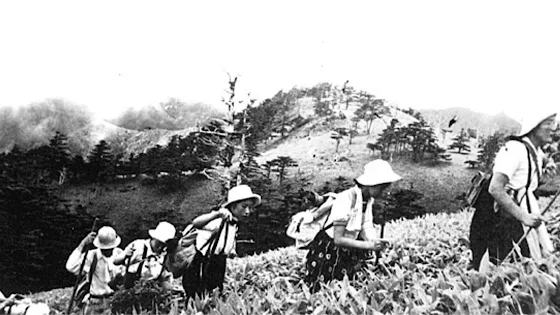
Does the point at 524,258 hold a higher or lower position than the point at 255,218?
higher

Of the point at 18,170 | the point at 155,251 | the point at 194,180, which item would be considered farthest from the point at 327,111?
the point at 155,251

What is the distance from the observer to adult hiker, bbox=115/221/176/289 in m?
5.02

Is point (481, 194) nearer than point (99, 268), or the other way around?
point (481, 194)

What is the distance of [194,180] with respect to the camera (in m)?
32.2

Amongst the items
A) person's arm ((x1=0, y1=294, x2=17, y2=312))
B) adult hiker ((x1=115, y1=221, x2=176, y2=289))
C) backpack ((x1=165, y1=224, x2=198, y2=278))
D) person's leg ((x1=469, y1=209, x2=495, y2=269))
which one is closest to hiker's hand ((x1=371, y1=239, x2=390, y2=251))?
person's leg ((x1=469, y1=209, x2=495, y2=269))

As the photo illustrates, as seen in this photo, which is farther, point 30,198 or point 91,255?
point 30,198

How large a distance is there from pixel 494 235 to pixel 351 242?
857 mm

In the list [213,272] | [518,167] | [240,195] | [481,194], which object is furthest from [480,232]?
[213,272]

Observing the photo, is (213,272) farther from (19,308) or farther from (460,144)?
(460,144)

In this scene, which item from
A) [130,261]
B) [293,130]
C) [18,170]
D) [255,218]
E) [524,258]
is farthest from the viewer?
[293,130]

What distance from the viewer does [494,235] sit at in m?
3.12

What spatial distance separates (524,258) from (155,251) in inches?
133

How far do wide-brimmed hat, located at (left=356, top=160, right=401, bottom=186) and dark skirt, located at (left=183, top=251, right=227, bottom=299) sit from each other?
1.59 meters

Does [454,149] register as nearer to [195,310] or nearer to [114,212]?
[114,212]
